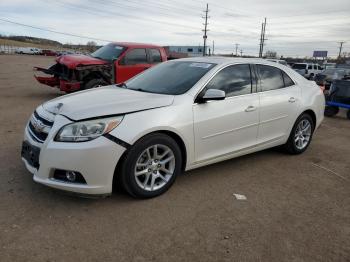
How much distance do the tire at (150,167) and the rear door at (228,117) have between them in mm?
375

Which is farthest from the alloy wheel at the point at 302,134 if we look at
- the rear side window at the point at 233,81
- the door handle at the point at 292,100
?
the rear side window at the point at 233,81

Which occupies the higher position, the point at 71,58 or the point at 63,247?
the point at 71,58

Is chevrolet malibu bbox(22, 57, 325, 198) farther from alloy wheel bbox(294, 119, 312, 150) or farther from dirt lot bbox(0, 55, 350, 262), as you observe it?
dirt lot bbox(0, 55, 350, 262)

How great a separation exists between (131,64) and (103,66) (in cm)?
86

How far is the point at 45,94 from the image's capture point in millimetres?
11883

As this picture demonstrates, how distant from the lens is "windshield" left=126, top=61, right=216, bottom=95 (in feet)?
14.0

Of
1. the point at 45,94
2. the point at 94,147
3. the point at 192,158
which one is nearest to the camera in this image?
the point at 94,147

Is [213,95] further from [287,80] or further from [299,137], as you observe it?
[299,137]

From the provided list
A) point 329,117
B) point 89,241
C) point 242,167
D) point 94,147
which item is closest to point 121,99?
point 94,147

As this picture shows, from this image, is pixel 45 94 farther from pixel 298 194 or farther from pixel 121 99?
pixel 298 194

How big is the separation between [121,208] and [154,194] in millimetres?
424

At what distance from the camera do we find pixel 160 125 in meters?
3.66

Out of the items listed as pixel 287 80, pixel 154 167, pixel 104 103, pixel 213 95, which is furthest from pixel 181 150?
pixel 287 80

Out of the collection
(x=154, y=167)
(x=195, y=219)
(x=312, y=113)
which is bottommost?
(x=195, y=219)
